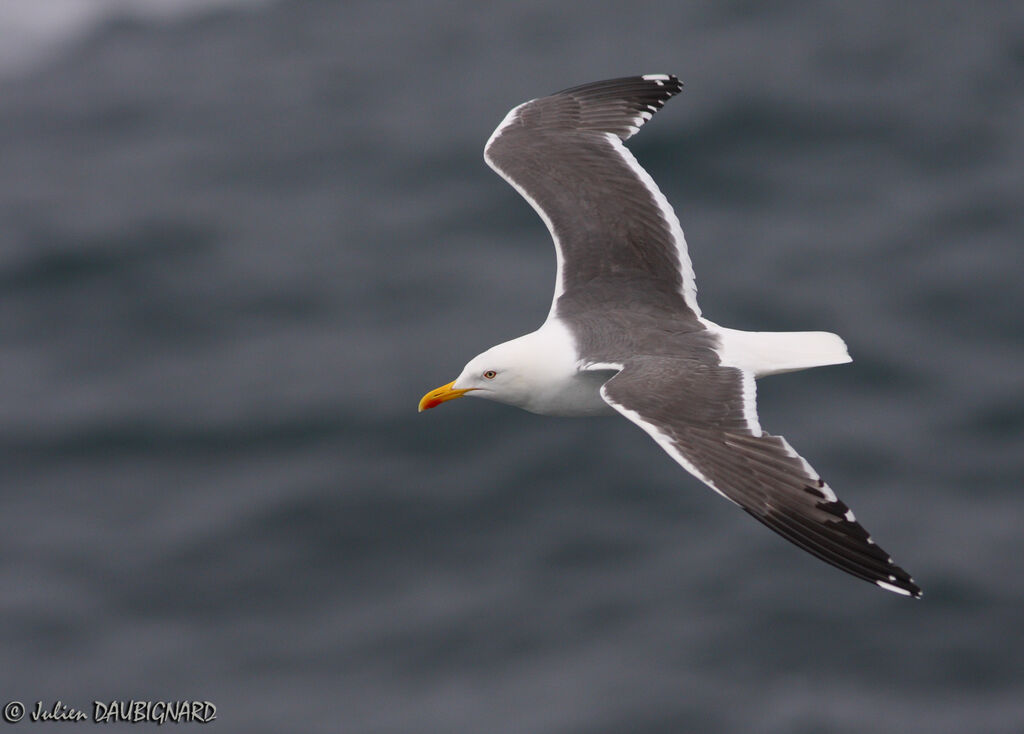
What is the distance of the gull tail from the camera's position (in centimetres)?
946

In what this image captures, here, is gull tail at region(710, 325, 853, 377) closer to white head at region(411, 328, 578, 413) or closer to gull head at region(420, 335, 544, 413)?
white head at region(411, 328, 578, 413)

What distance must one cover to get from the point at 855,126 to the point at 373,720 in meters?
7.03

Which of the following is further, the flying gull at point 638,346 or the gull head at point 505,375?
the gull head at point 505,375

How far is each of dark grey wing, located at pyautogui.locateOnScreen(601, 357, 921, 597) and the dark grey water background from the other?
10.1 ft

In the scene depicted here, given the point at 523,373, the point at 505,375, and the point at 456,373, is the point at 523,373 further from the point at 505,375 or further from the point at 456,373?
the point at 456,373

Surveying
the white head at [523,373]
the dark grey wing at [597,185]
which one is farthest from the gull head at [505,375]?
the dark grey wing at [597,185]

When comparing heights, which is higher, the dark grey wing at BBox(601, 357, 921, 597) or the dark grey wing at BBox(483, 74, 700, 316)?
the dark grey wing at BBox(483, 74, 700, 316)

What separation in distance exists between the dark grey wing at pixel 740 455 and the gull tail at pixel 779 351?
0.32 meters

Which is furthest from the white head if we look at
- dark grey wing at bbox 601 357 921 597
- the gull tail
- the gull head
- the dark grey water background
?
the dark grey water background

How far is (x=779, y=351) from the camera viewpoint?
959cm

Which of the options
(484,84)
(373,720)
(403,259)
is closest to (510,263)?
(403,259)

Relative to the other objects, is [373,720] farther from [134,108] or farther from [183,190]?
[134,108]

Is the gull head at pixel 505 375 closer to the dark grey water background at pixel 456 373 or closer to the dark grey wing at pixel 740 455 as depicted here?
the dark grey wing at pixel 740 455

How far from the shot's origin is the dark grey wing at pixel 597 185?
1061 cm
